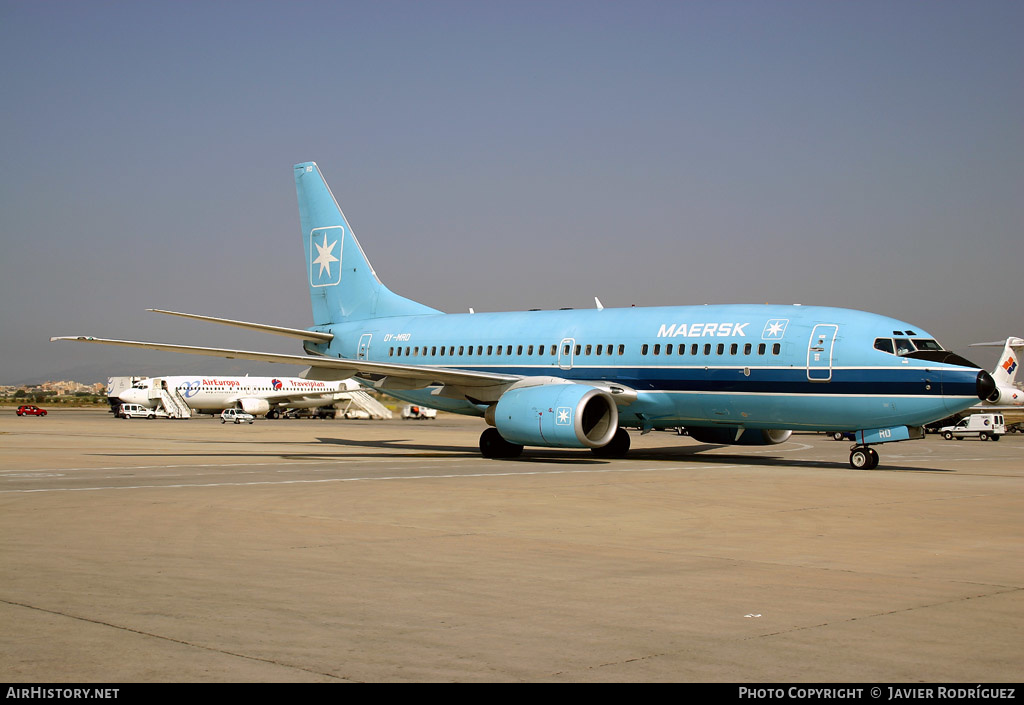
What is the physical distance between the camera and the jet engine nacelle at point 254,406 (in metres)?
74.0

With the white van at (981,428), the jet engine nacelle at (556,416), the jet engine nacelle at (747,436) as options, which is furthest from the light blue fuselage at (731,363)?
the white van at (981,428)

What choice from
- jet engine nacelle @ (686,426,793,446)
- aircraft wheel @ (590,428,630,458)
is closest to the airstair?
aircraft wheel @ (590,428,630,458)

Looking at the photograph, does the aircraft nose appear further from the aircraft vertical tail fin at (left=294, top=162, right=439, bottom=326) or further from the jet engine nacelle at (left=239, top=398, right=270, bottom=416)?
the jet engine nacelle at (left=239, top=398, right=270, bottom=416)

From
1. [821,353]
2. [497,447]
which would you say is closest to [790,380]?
[821,353]

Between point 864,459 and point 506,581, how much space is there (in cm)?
1678

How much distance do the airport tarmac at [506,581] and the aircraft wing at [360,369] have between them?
721cm

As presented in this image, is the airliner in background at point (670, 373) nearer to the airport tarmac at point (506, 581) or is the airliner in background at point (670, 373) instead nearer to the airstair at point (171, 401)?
the airport tarmac at point (506, 581)

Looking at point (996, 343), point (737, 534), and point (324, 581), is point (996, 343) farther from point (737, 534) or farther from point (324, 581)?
point (324, 581)

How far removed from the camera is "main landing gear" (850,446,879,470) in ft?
75.4

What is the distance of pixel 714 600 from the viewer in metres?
7.59

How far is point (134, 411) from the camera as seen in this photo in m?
71.1

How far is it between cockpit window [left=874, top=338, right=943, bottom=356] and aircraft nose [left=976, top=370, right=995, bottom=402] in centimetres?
136

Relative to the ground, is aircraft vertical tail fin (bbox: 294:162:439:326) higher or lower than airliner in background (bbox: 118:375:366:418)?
higher
